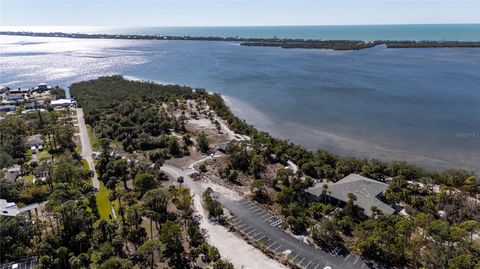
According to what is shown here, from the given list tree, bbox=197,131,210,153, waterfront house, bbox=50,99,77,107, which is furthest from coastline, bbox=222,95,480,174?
waterfront house, bbox=50,99,77,107

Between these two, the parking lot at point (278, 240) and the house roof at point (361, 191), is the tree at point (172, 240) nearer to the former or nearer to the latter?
the parking lot at point (278, 240)

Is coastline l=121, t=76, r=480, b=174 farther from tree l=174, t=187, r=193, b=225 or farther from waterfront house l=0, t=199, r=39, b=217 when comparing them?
waterfront house l=0, t=199, r=39, b=217

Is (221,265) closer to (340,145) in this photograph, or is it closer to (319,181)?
(319,181)

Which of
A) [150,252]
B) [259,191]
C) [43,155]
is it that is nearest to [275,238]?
[259,191]

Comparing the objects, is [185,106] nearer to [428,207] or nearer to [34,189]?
[34,189]

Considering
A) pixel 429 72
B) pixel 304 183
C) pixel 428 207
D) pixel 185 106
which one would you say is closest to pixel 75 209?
pixel 304 183

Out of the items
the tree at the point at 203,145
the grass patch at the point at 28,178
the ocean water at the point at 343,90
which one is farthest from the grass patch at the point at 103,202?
the ocean water at the point at 343,90
